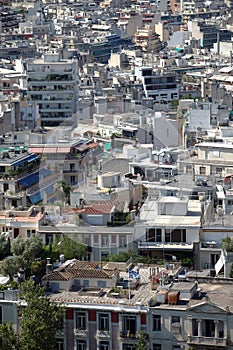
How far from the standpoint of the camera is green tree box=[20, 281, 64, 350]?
19.3 m

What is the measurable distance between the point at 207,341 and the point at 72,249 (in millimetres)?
5123

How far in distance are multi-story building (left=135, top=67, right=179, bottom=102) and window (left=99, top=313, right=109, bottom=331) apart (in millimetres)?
24474

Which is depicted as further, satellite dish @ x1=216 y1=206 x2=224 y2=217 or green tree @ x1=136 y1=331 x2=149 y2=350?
satellite dish @ x1=216 y1=206 x2=224 y2=217

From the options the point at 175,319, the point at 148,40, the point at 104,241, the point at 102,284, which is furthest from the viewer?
the point at 148,40

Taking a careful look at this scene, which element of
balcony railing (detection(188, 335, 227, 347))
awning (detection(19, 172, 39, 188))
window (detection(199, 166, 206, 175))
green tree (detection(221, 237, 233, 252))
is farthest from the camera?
window (detection(199, 166, 206, 175))

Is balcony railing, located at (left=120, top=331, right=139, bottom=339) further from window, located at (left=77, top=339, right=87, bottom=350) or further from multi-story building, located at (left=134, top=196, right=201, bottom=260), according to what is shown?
multi-story building, located at (left=134, top=196, right=201, bottom=260)

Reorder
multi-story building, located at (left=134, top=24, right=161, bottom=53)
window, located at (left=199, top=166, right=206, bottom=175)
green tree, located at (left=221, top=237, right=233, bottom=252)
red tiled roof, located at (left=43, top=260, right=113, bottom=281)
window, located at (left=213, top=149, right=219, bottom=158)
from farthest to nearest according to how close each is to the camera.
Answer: multi-story building, located at (left=134, top=24, right=161, bottom=53) < window, located at (left=213, top=149, right=219, bottom=158) < window, located at (left=199, top=166, right=206, bottom=175) < green tree, located at (left=221, top=237, right=233, bottom=252) < red tiled roof, located at (left=43, top=260, right=113, bottom=281)

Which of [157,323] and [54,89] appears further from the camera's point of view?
[54,89]

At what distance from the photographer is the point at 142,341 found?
19.2 metres

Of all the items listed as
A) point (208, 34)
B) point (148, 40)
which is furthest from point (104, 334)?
point (208, 34)

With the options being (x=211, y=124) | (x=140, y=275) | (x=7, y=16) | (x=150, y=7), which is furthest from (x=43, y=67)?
(x=150, y=7)

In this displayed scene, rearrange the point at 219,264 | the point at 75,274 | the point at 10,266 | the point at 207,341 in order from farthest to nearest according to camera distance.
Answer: the point at 219,264
the point at 10,266
the point at 75,274
the point at 207,341

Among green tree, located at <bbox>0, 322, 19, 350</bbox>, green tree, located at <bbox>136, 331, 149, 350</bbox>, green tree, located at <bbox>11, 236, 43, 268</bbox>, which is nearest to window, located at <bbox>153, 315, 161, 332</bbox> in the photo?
green tree, located at <bbox>136, 331, 149, 350</bbox>

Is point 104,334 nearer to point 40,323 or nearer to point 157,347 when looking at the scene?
point 157,347
